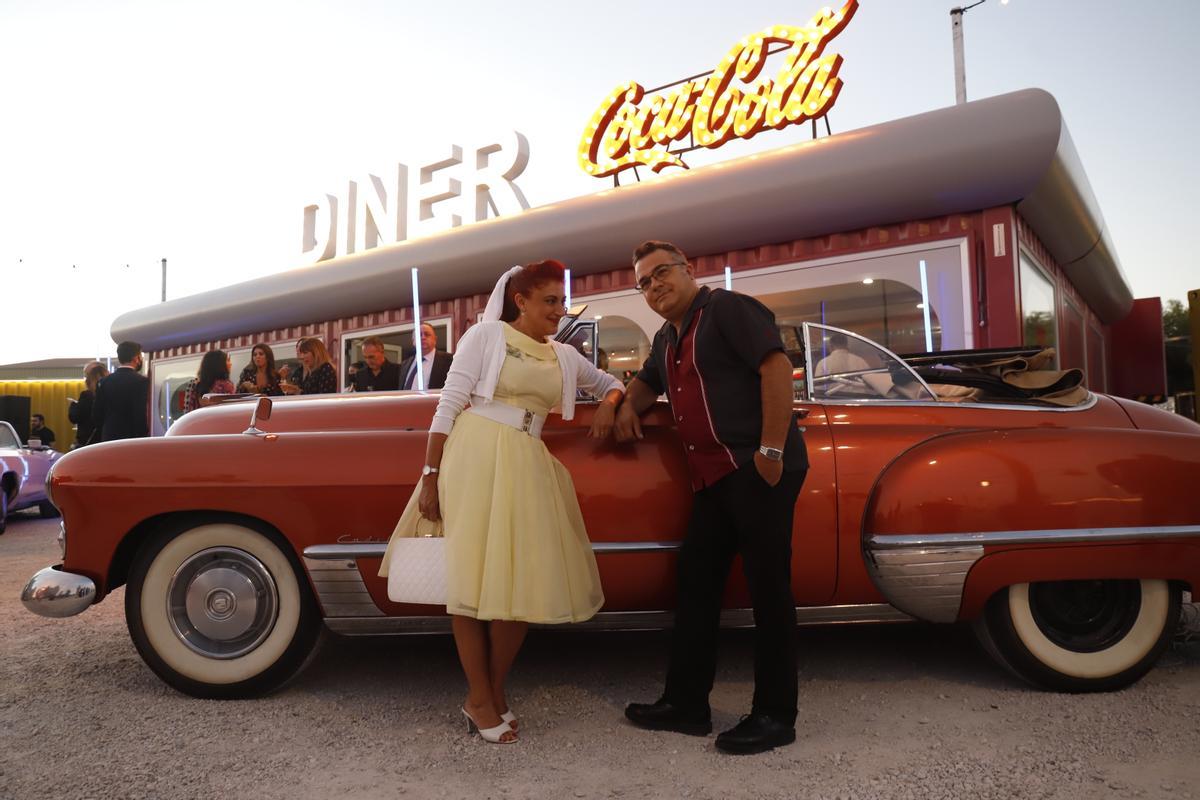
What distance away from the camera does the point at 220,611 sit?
2795 mm

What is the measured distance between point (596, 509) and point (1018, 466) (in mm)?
1409

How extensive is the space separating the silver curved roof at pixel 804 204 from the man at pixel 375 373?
4035 mm

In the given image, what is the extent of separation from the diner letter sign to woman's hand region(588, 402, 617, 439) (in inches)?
264

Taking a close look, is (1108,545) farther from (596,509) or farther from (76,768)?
(76,768)

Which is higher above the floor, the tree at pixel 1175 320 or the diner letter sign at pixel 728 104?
the tree at pixel 1175 320

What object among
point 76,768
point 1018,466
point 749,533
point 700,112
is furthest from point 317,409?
point 700,112

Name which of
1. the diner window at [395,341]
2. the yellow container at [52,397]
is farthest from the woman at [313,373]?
the yellow container at [52,397]

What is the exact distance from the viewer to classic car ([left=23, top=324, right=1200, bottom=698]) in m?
2.67

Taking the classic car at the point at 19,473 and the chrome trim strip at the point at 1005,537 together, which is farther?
the classic car at the point at 19,473

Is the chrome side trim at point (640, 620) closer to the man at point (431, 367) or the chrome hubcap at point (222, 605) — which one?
the chrome hubcap at point (222, 605)

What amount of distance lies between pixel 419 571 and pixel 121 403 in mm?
4712

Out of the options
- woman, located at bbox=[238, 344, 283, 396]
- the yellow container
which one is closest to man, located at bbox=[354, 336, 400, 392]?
woman, located at bbox=[238, 344, 283, 396]

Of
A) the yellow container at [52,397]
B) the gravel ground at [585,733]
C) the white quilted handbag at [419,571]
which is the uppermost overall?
the yellow container at [52,397]

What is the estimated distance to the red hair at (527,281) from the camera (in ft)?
8.42
